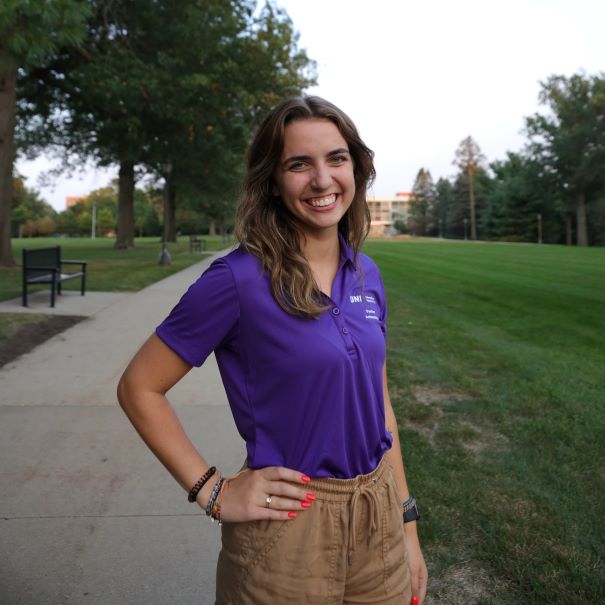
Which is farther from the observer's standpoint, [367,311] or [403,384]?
[403,384]

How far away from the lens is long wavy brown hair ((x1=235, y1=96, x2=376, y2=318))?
1.41 metres

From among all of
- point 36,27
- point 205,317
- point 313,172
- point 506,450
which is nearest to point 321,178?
point 313,172

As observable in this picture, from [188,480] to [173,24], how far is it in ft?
64.2

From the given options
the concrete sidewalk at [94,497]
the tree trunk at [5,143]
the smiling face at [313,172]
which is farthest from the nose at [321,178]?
the tree trunk at [5,143]

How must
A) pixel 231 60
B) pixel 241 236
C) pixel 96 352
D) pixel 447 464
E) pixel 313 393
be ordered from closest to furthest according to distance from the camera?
pixel 313 393
pixel 241 236
pixel 447 464
pixel 96 352
pixel 231 60

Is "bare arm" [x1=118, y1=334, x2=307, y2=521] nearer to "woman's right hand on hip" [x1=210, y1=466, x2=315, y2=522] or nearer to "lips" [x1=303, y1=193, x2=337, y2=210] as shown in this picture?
"woman's right hand on hip" [x1=210, y1=466, x2=315, y2=522]

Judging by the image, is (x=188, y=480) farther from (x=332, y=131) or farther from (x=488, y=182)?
(x=488, y=182)

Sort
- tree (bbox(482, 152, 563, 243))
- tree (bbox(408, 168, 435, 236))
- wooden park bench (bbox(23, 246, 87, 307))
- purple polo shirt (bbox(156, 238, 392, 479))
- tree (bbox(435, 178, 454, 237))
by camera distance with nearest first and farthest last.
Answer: purple polo shirt (bbox(156, 238, 392, 479)), wooden park bench (bbox(23, 246, 87, 307)), tree (bbox(482, 152, 563, 243)), tree (bbox(435, 178, 454, 237)), tree (bbox(408, 168, 435, 236))

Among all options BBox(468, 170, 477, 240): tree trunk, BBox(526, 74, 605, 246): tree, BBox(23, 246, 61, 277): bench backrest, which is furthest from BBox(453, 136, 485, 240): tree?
Answer: BBox(23, 246, 61, 277): bench backrest

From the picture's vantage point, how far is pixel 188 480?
1450 mm

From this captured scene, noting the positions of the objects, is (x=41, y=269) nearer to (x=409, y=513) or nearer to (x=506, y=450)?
(x=506, y=450)

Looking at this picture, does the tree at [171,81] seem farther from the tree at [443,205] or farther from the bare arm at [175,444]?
the tree at [443,205]

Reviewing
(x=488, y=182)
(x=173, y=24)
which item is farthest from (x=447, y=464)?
(x=488, y=182)

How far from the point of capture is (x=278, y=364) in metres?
1.38
